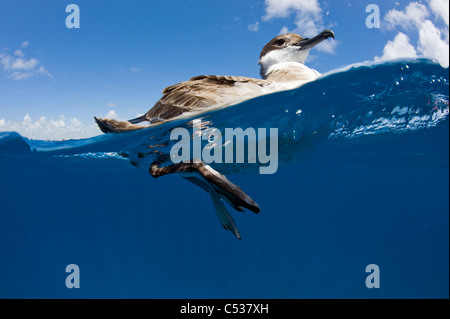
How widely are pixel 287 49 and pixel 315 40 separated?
1.91ft

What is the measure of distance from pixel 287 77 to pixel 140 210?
99.7ft

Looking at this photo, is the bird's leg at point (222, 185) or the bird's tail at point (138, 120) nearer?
the bird's leg at point (222, 185)

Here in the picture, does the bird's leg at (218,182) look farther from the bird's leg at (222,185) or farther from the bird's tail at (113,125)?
the bird's tail at (113,125)

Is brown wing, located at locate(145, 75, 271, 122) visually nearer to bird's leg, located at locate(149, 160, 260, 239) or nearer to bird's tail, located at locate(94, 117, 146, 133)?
bird's tail, located at locate(94, 117, 146, 133)

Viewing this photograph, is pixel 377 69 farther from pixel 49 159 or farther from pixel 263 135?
pixel 49 159

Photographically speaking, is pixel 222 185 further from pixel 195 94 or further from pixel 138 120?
pixel 138 120

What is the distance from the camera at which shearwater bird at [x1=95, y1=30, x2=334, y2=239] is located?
163 inches

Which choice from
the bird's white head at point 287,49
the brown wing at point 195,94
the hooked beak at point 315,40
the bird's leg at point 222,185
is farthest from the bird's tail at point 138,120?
the hooked beak at point 315,40

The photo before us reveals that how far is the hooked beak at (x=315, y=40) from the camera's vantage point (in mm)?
5476

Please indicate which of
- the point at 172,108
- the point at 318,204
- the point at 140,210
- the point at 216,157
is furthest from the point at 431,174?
the point at 140,210

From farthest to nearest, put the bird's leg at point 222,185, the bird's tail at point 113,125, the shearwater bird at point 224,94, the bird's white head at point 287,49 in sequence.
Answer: the bird's white head at point 287,49 → the bird's tail at point 113,125 → the shearwater bird at point 224,94 → the bird's leg at point 222,185

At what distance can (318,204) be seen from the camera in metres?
34.3

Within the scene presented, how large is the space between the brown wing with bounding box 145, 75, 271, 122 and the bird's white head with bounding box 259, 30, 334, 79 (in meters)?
1.50

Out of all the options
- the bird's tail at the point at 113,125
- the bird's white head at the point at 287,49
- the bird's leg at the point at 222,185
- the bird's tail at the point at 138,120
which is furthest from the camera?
the bird's white head at the point at 287,49
